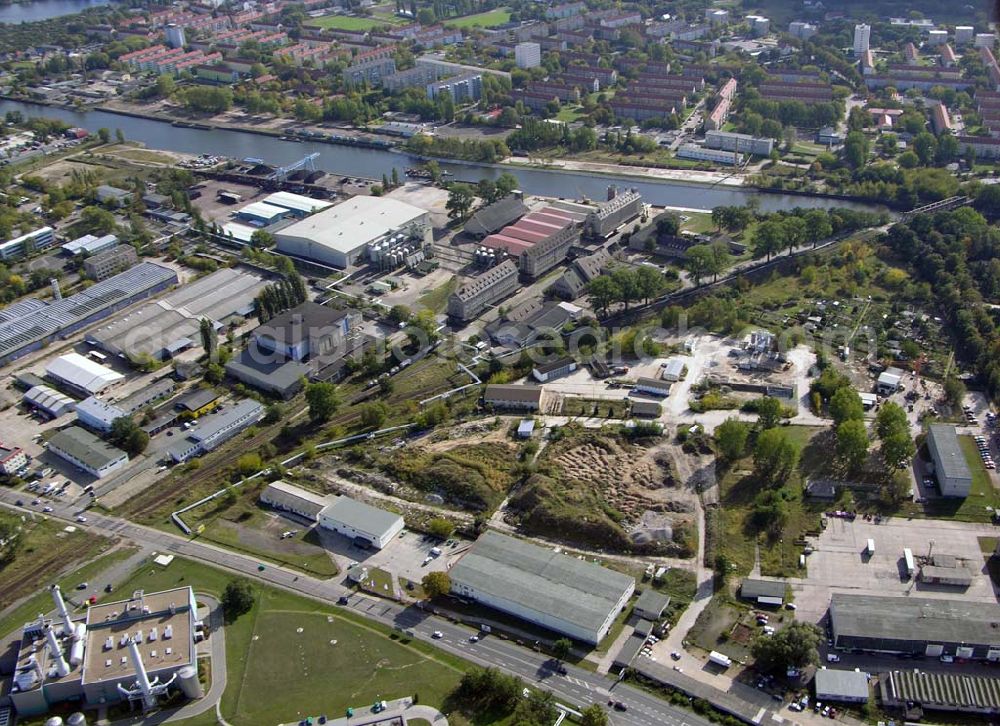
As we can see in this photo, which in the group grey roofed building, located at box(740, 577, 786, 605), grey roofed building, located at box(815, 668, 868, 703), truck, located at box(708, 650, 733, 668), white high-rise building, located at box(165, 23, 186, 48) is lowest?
truck, located at box(708, 650, 733, 668)

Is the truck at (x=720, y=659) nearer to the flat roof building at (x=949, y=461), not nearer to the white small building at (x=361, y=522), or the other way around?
the white small building at (x=361, y=522)

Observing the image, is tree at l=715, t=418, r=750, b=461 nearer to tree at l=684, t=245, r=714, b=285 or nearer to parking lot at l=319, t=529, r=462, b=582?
parking lot at l=319, t=529, r=462, b=582

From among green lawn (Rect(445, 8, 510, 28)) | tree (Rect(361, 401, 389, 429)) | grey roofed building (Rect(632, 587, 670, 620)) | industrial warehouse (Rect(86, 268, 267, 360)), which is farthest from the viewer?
green lawn (Rect(445, 8, 510, 28))

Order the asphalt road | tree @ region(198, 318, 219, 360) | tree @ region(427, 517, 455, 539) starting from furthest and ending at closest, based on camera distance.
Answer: tree @ region(198, 318, 219, 360), tree @ region(427, 517, 455, 539), the asphalt road

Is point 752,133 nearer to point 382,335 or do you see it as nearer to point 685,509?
point 382,335

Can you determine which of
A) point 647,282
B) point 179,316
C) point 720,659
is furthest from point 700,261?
point 179,316

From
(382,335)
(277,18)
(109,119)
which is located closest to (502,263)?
(382,335)

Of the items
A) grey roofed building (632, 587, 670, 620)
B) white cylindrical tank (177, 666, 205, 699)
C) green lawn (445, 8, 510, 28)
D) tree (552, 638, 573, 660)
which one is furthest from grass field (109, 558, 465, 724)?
green lawn (445, 8, 510, 28)
